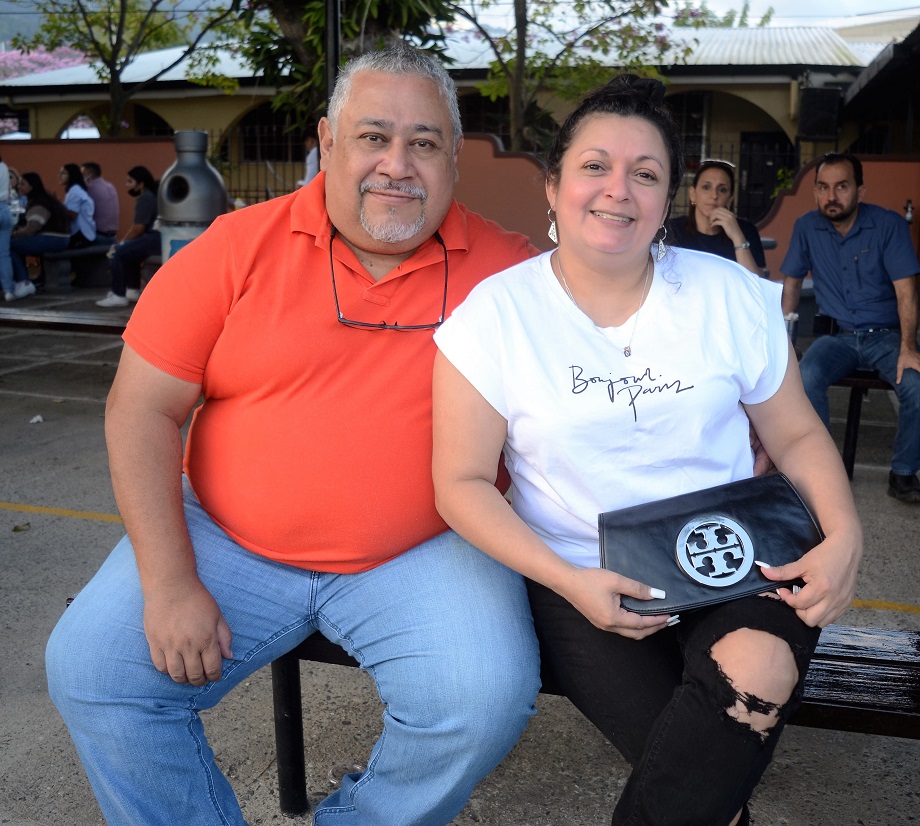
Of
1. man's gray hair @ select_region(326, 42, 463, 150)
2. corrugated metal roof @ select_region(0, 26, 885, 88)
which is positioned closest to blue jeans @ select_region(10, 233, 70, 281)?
corrugated metal roof @ select_region(0, 26, 885, 88)

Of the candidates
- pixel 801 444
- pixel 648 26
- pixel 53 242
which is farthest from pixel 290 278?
pixel 53 242

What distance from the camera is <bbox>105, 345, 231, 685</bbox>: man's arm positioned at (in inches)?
79.0

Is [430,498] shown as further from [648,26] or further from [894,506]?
[648,26]

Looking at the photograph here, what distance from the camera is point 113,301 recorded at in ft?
39.3

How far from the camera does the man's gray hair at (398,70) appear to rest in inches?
95.0

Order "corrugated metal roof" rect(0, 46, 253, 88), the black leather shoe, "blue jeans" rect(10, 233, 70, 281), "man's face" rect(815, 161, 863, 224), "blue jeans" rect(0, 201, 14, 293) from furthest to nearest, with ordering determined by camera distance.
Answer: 1. "corrugated metal roof" rect(0, 46, 253, 88)
2. "blue jeans" rect(10, 233, 70, 281)
3. "blue jeans" rect(0, 201, 14, 293)
4. "man's face" rect(815, 161, 863, 224)
5. the black leather shoe

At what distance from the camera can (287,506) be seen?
2.22 metres

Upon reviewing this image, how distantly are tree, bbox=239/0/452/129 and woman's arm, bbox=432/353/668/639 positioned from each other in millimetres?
5673

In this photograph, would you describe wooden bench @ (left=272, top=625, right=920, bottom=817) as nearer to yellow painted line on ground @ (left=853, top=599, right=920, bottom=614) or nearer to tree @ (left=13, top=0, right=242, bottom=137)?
yellow painted line on ground @ (left=853, top=599, right=920, bottom=614)

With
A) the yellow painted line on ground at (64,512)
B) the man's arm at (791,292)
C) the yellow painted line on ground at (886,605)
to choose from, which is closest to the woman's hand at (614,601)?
the yellow painted line on ground at (886,605)

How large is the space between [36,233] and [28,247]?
0.98 feet

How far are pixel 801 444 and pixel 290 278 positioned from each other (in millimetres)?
1239

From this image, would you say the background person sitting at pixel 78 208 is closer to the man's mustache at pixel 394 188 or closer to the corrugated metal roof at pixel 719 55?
the corrugated metal roof at pixel 719 55

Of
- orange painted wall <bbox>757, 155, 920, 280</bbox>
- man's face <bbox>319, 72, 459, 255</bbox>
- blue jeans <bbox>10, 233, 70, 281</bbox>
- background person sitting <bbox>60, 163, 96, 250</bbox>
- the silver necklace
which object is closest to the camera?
the silver necklace
